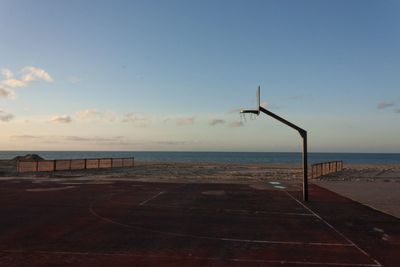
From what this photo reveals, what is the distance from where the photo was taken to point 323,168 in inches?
1777

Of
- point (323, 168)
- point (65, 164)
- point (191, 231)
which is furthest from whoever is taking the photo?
point (65, 164)

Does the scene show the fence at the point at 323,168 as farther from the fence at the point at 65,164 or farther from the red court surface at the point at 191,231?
the fence at the point at 65,164

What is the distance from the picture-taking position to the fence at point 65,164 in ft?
147

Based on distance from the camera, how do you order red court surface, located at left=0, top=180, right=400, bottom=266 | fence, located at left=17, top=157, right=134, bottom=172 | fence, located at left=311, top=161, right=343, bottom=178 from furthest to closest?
1. fence, located at left=17, top=157, right=134, bottom=172
2. fence, located at left=311, top=161, right=343, bottom=178
3. red court surface, located at left=0, top=180, right=400, bottom=266

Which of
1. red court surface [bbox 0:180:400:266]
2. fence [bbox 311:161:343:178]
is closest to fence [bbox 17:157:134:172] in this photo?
red court surface [bbox 0:180:400:266]

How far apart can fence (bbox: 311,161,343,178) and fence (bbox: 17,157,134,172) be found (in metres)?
23.7

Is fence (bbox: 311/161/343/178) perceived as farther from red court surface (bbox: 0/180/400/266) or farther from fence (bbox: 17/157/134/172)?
fence (bbox: 17/157/134/172)

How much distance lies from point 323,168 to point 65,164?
24701mm

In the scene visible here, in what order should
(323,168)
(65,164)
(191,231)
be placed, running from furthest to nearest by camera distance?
(65,164) < (323,168) < (191,231)

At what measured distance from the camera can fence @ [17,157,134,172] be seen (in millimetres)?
44750

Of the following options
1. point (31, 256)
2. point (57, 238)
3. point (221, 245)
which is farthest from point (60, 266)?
point (221, 245)

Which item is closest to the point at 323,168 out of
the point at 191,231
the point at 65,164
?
the point at 65,164

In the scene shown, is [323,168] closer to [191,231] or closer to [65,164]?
[65,164]

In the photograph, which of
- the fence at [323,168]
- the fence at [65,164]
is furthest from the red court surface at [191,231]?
the fence at [65,164]
